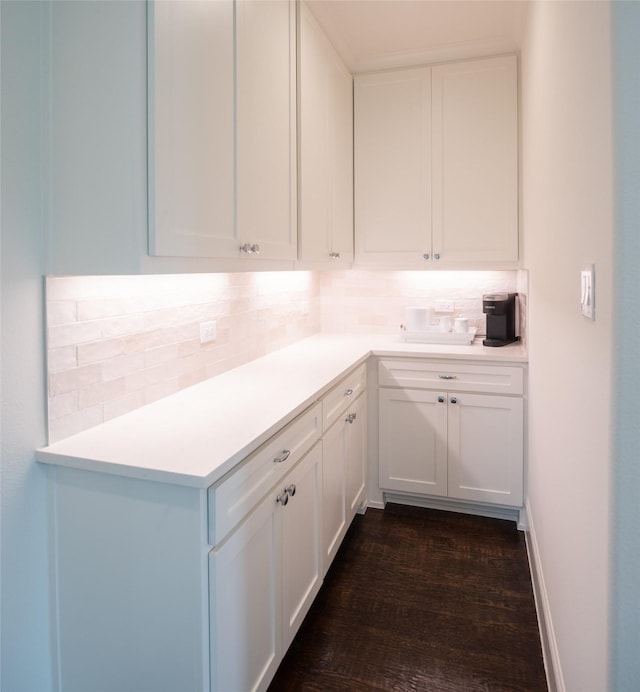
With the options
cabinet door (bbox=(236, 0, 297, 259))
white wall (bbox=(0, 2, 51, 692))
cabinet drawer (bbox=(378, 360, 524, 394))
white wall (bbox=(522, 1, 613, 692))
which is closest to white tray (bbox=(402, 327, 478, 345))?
cabinet drawer (bbox=(378, 360, 524, 394))

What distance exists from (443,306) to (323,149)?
49.2 inches

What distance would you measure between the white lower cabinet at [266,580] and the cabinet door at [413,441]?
1.00 m

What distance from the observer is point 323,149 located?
2.75 m

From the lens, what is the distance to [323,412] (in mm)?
2107

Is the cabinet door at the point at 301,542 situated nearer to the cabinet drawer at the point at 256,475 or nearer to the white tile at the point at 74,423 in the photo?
the cabinet drawer at the point at 256,475

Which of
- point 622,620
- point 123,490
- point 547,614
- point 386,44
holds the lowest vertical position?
point 547,614

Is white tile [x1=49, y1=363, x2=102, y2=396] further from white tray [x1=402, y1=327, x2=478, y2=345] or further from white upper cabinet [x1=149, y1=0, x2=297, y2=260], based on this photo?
white tray [x1=402, y1=327, x2=478, y2=345]

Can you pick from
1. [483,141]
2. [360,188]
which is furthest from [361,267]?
[483,141]

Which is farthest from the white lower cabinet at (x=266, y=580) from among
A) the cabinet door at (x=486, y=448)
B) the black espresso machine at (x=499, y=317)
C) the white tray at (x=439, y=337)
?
the black espresso machine at (x=499, y=317)

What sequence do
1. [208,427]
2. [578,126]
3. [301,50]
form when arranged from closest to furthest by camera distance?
[578,126]
[208,427]
[301,50]

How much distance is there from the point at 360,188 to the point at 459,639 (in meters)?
2.43

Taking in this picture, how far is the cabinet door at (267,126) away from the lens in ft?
6.16

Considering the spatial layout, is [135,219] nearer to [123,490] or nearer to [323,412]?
[123,490]

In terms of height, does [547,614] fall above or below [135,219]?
below
